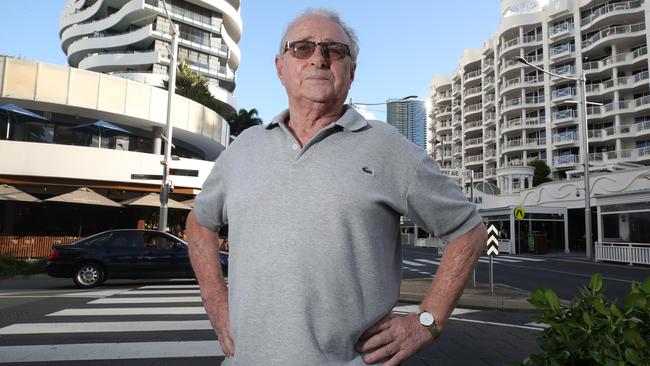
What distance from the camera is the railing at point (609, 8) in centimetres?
4509

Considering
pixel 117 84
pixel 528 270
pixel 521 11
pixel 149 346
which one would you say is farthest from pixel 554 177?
pixel 149 346

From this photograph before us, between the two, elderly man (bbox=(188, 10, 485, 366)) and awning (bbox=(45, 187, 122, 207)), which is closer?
elderly man (bbox=(188, 10, 485, 366))

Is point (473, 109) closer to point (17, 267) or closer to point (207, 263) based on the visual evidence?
point (17, 267)

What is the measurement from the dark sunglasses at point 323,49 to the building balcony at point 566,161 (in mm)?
52339

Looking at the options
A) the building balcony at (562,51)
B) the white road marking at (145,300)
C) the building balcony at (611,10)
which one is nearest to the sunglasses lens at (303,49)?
the white road marking at (145,300)

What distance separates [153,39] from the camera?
164 feet

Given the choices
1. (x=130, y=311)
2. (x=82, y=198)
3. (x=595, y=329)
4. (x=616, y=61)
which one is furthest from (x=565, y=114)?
(x=595, y=329)

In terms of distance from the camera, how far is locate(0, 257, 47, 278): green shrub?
43.2 ft

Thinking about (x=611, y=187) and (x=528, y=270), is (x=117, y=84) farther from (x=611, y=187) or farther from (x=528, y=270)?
(x=611, y=187)

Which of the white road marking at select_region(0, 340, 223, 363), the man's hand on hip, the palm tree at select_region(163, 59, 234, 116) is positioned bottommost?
the white road marking at select_region(0, 340, 223, 363)

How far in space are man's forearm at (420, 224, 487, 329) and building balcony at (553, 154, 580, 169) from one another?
52269 millimetres

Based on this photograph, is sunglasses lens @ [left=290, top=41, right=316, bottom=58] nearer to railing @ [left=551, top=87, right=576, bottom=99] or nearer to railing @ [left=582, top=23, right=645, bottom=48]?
railing @ [left=582, top=23, right=645, bottom=48]

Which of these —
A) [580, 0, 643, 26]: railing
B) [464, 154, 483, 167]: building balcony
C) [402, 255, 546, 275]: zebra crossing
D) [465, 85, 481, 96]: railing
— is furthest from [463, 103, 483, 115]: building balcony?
[402, 255, 546, 275]: zebra crossing

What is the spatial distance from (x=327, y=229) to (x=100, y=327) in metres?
6.02
